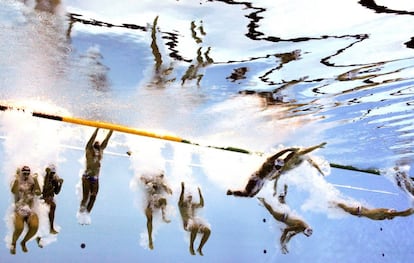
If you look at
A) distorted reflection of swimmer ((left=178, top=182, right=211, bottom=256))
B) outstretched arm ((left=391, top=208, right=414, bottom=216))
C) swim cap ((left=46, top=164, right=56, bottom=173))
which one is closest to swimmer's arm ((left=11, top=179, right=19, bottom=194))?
swim cap ((left=46, top=164, right=56, bottom=173))

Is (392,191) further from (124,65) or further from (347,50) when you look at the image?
(124,65)

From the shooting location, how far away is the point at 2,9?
5.34 metres

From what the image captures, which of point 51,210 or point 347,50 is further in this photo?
point 51,210

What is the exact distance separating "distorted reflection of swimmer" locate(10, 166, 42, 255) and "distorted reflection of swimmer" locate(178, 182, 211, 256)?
6.91 feet

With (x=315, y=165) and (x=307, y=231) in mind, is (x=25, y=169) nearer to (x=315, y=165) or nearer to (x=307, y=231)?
(x=307, y=231)

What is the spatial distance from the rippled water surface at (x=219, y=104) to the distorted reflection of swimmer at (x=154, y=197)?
0.46 ft

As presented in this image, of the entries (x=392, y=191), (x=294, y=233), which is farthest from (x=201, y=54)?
(x=392, y=191)

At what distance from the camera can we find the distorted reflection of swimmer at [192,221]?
842 cm

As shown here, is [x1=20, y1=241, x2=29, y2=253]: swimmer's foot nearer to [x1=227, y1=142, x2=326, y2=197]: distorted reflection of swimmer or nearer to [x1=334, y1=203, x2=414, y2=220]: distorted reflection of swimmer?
[x1=227, y1=142, x2=326, y2=197]: distorted reflection of swimmer

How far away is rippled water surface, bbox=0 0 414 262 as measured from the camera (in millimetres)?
5395

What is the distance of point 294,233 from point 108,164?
3.40 meters

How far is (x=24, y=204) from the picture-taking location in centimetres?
726

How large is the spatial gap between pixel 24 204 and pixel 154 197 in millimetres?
1803

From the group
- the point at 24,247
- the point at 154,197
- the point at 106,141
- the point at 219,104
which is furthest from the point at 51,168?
the point at 219,104
